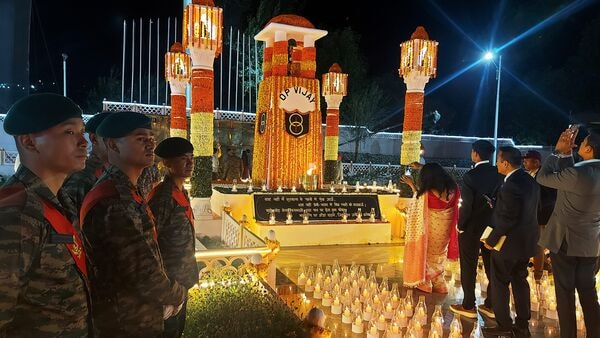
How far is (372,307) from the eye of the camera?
3912 mm

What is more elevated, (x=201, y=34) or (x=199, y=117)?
(x=201, y=34)

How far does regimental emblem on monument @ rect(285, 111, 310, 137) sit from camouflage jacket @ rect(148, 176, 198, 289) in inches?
280

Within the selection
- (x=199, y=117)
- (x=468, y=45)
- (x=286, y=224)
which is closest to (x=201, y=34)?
(x=199, y=117)

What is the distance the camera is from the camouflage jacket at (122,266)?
175 centimetres

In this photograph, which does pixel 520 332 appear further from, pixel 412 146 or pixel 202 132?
pixel 202 132

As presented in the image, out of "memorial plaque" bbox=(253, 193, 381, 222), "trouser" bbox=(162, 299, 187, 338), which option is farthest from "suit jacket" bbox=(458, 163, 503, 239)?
"memorial plaque" bbox=(253, 193, 381, 222)

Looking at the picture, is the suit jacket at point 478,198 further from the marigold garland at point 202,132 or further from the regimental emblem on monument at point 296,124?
the regimental emblem on monument at point 296,124

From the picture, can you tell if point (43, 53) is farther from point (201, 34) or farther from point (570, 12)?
point (570, 12)

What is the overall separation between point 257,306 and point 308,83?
7.14 meters

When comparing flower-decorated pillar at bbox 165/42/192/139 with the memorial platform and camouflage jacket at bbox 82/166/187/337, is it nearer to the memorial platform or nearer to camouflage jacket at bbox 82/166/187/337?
the memorial platform

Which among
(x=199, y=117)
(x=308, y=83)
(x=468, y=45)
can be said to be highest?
(x=468, y=45)

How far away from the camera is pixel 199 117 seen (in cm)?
791

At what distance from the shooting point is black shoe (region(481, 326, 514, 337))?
12.0ft

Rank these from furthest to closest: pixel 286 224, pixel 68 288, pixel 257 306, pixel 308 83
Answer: pixel 308 83 → pixel 286 224 → pixel 257 306 → pixel 68 288
